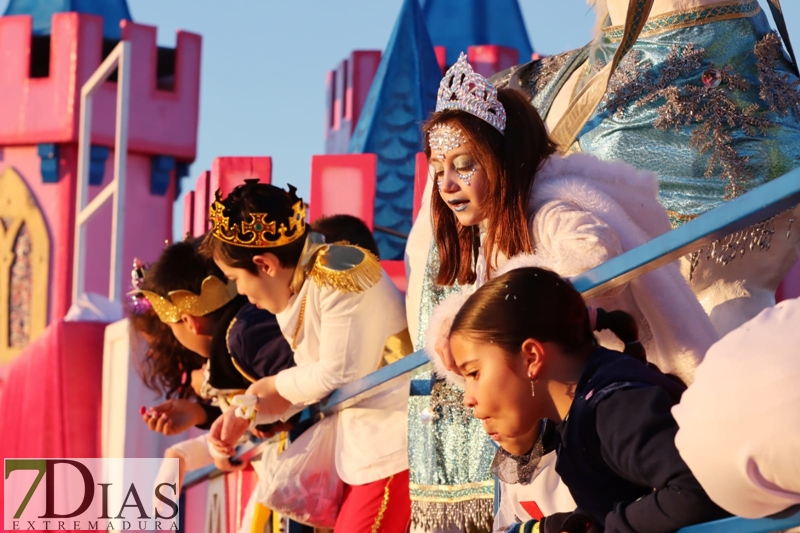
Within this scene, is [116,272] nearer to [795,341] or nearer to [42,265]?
[42,265]

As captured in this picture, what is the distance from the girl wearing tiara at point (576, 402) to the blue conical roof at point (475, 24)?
1136cm

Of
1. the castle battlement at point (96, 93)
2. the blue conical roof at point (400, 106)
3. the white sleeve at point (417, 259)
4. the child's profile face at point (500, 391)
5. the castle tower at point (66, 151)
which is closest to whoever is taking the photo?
the child's profile face at point (500, 391)

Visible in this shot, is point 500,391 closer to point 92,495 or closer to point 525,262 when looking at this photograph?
point 525,262

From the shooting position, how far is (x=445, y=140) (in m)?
3.25

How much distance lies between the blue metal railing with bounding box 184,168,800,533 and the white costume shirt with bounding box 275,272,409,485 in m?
1.52

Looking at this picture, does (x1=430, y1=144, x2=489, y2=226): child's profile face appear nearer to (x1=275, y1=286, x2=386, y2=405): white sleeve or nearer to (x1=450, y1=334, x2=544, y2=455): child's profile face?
(x1=450, y1=334, x2=544, y2=455): child's profile face

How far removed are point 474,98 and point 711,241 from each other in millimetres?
1038

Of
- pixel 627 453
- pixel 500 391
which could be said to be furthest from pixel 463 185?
pixel 627 453

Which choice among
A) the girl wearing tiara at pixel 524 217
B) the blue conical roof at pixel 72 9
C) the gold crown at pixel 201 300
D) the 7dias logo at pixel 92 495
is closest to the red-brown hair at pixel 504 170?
the girl wearing tiara at pixel 524 217

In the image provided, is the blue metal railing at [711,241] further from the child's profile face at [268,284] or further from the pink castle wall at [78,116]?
the pink castle wall at [78,116]

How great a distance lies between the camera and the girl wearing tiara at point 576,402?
6.93 feet

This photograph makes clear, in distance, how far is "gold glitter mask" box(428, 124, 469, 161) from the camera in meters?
3.24

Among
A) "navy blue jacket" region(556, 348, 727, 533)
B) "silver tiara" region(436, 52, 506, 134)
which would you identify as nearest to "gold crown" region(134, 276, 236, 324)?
"silver tiara" region(436, 52, 506, 134)

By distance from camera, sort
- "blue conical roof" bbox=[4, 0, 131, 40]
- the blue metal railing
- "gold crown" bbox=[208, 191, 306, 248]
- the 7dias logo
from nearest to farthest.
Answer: the blue metal railing, "gold crown" bbox=[208, 191, 306, 248], the 7dias logo, "blue conical roof" bbox=[4, 0, 131, 40]
